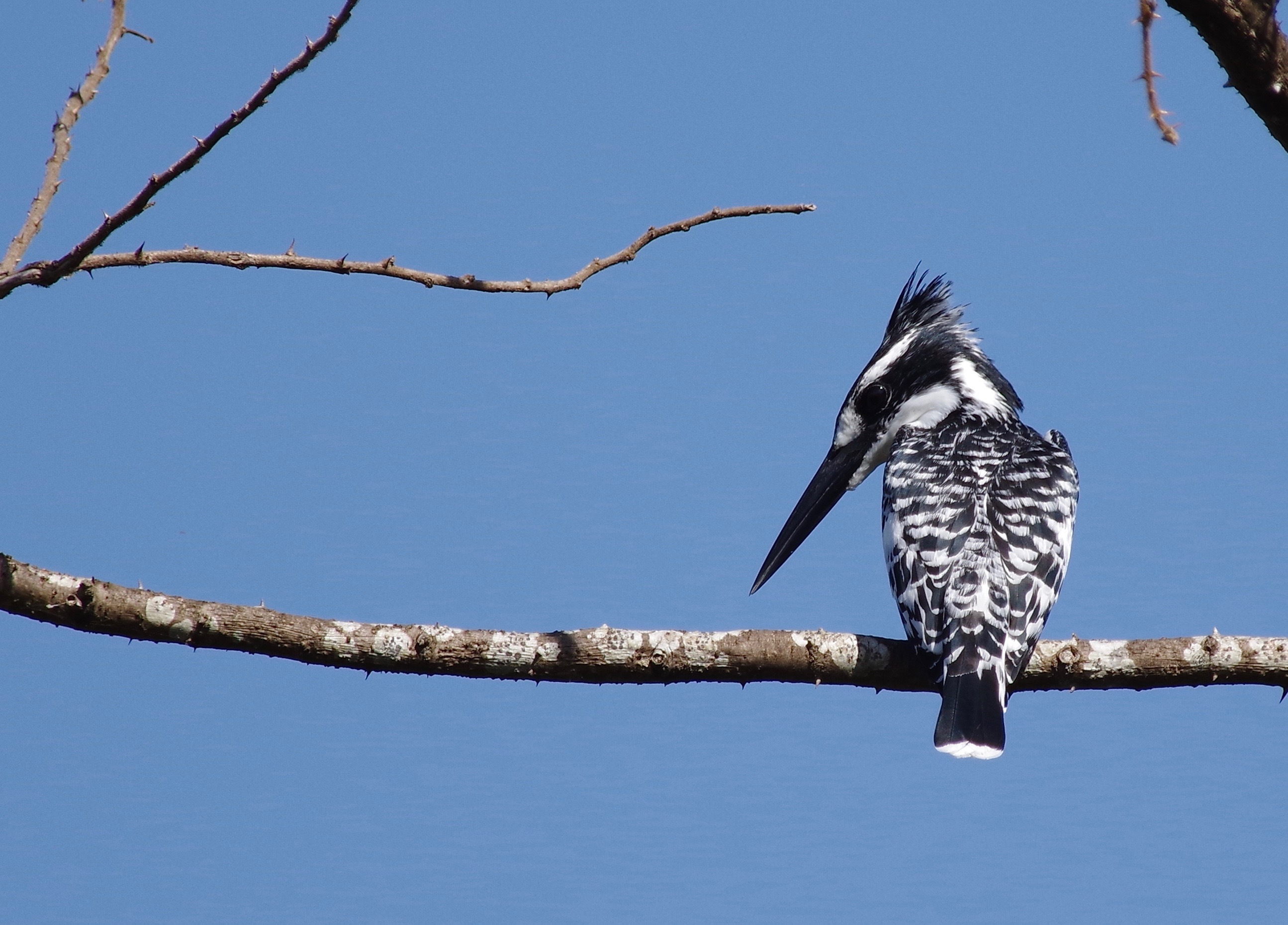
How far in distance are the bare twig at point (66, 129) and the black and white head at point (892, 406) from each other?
2302 millimetres

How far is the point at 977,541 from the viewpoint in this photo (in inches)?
114

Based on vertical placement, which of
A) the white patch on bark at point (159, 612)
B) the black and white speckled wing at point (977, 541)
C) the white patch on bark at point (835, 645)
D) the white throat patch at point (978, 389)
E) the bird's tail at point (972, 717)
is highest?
the white throat patch at point (978, 389)

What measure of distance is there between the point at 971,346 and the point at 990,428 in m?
0.64

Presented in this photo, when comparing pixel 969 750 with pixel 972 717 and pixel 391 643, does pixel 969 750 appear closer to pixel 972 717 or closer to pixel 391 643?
pixel 972 717

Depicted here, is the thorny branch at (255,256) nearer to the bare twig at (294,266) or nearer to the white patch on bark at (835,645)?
the bare twig at (294,266)

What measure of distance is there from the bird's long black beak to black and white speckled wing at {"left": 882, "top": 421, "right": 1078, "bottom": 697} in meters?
0.40

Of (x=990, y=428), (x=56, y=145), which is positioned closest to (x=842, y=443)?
(x=990, y=428)

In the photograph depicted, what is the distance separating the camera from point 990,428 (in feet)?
11.4

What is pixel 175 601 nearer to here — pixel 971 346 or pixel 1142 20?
pixel 1142 20

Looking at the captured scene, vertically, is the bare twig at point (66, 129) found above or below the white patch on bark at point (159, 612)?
above

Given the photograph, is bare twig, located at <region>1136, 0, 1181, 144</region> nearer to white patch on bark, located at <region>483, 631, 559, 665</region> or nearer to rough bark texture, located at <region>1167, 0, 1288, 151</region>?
rough bark texture, located at <region>1167, 0, 1288, 151</region>

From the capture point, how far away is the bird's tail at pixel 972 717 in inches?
102

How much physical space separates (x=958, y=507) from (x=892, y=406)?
91cm

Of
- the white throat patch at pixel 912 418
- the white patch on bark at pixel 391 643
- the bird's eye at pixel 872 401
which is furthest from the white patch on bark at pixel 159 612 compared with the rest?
the bird's eye at pixel 872 401
